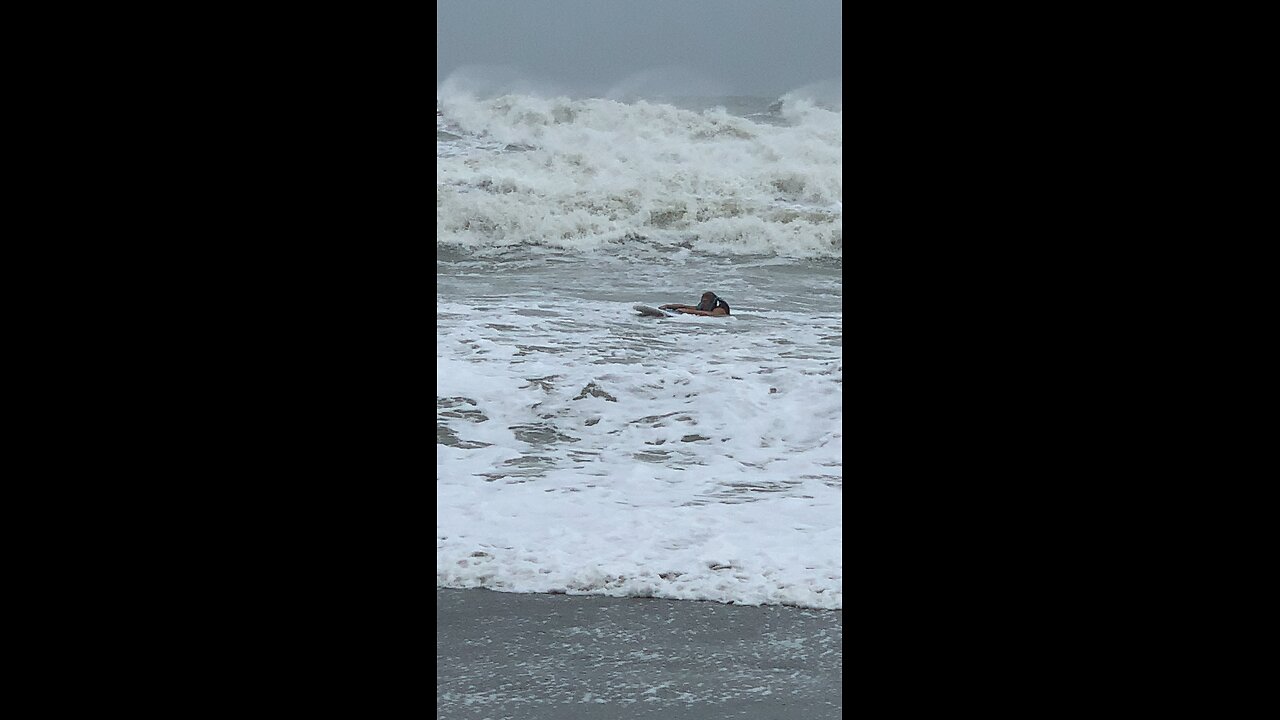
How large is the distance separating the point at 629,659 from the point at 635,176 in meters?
8.06

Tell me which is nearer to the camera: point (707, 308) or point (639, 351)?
point (639, 351)

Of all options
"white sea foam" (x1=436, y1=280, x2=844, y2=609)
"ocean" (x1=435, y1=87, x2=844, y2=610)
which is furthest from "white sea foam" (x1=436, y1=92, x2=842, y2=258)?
"white sea foam" (x1=436, y1=280, x2=844, y2=609)

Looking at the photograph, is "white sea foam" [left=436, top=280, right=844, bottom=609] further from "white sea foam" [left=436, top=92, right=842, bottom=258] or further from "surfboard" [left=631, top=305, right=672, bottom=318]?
"white sea foam" [left=436, top=92, right=842, bottom=258]

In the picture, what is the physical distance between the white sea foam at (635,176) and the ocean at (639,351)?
0.02 m

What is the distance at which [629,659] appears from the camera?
108 inches

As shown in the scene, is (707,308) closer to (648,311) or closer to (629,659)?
(648,311)

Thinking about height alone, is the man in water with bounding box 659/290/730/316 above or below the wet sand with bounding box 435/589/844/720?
above

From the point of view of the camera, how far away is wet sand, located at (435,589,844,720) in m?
2.50

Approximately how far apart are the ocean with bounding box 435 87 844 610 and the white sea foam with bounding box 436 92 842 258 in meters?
0.02

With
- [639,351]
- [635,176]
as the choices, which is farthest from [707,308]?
[635,176]
